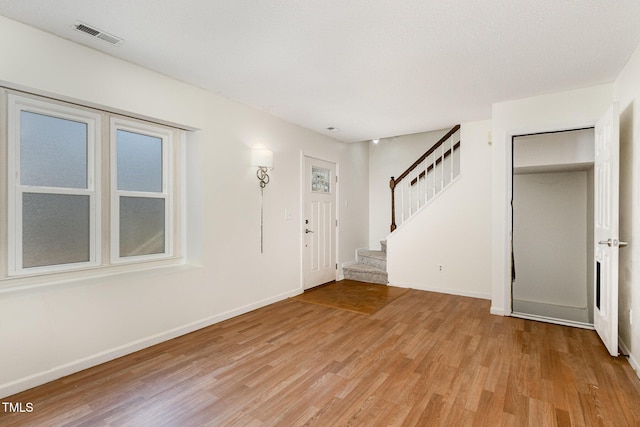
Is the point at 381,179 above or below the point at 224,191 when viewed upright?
above

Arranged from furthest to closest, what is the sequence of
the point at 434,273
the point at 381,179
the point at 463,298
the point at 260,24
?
the point at 381,179
the point at 434,273
the point at 463,298
the point at 260,24

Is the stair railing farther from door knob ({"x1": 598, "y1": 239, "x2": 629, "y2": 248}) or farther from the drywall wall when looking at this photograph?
door knob ({"x1": 598, "y1": 239, "x2": 629, "y2": 248})

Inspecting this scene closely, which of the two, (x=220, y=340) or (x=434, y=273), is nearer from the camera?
(x=220, y=340)

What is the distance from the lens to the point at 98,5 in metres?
1.90

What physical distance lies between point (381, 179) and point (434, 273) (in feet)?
7.61

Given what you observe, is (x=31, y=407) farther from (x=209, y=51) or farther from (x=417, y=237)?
(x=417, y=237)

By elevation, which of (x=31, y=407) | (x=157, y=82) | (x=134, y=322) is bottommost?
(x=31, y=407)

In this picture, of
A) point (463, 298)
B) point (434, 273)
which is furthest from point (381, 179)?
point (463, 298)

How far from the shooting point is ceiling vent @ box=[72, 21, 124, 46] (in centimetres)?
213

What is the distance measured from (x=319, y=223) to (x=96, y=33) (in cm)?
363

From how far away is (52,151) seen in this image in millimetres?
2449

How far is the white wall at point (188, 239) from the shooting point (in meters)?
2.16

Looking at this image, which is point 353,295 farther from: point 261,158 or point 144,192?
point 144,192

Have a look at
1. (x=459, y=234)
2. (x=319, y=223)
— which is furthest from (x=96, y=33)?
(x=459, y=234)
